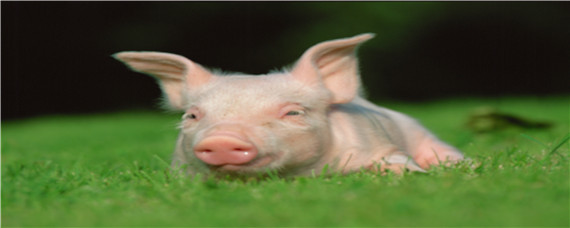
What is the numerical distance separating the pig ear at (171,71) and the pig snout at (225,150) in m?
0.87

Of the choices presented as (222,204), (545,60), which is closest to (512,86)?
(545,60)

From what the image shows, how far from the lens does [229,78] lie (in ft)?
13.7

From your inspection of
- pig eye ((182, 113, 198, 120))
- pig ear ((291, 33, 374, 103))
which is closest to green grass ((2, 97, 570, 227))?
pig eye ((182, 113, 198, 120))

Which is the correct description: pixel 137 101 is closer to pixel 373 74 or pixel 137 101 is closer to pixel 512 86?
pixel 373 74

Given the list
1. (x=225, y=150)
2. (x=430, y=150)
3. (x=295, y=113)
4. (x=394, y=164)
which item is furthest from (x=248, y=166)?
(x=430, y=150)

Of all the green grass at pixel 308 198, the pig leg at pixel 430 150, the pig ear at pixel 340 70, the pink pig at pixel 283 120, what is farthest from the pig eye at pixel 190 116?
the pig leg at pixel 430 150

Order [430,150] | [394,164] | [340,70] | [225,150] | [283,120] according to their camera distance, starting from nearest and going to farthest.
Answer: [225,150] < [283,120] < [394,164] < [340,70] < [430,150]

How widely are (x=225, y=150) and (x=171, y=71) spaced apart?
1.23 metres

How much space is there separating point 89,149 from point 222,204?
12.9 feet

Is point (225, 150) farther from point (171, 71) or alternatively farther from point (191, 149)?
point (171, 71)

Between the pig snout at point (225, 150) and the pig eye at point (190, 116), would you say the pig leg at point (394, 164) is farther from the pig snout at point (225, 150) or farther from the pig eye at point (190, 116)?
the pig eye at point (190, 116)

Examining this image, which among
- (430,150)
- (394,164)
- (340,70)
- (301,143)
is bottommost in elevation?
(430,150)

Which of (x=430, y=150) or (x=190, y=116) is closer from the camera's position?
(x=190, y=116)

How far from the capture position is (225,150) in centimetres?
345
